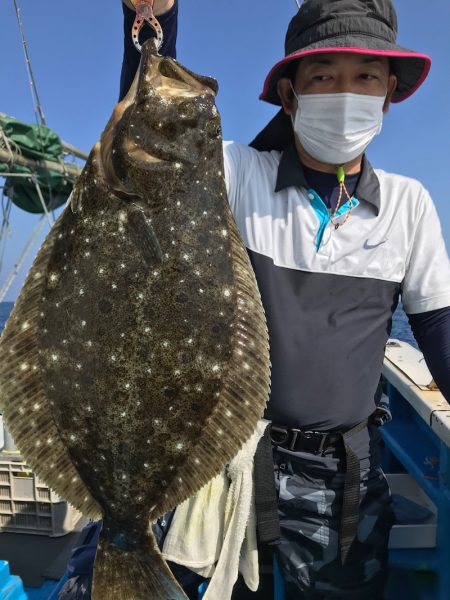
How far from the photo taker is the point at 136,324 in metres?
1.68

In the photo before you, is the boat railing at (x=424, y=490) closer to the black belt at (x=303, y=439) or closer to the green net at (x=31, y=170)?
the black belt at (x=303, y=439)

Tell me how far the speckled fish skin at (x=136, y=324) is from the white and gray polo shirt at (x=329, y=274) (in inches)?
19.9

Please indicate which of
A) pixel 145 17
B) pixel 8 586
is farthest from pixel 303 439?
pixel 8 586

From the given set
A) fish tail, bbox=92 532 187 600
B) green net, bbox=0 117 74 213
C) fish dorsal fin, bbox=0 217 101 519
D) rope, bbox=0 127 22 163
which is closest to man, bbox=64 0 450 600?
fish tail, bbox=92 532 187 600

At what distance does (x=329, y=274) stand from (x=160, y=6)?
1.42 metres

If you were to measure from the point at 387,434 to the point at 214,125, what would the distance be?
12.1 ft

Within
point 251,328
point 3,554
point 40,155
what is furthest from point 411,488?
point 40,155

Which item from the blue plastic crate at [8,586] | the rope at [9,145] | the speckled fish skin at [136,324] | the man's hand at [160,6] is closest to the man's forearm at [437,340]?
the speckled fish skin at [136,324]

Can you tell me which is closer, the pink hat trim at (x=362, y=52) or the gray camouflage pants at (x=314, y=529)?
the pink hat trim at (x=362, y=52)

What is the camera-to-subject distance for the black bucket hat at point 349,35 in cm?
209

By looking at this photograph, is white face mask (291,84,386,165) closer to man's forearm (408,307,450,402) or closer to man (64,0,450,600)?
man (64,0,450,600)

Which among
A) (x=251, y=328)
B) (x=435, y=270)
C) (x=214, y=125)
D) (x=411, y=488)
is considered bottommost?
(x=411, y=488)

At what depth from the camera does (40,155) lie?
26.2ft

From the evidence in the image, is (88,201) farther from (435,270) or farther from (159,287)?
(435,270)
